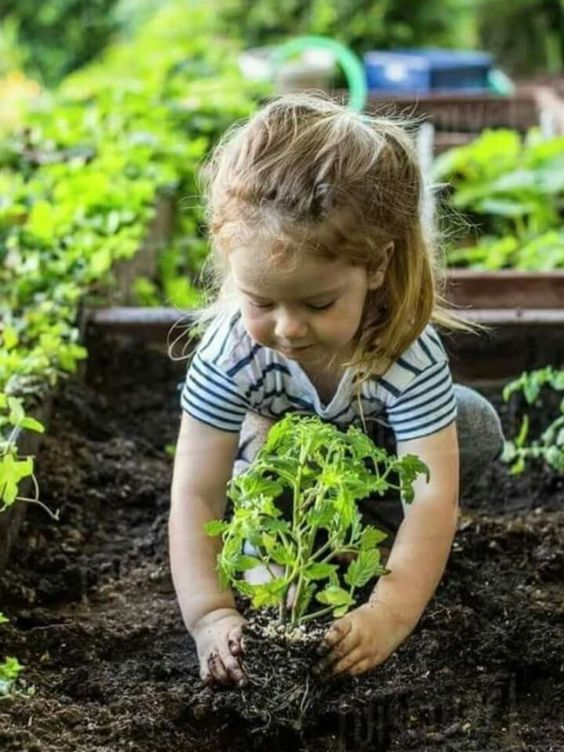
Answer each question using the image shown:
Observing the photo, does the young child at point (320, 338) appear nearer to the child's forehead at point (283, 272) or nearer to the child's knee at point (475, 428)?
the child's forehead at point (283, 272)

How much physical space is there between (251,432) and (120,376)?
4.47 feet

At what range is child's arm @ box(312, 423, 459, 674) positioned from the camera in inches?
91.3

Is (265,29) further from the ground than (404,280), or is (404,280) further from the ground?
(404,280)

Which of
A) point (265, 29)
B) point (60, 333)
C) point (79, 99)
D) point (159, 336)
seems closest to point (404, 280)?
point (60, 333)

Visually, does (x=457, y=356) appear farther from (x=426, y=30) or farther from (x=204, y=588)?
(x=426, y=30)

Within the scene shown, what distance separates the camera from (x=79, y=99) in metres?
6.45

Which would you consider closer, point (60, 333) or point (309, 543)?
point (309, 543)

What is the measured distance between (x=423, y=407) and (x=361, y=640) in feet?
1.48

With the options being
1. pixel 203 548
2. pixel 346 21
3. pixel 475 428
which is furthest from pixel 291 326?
pixel 346 21

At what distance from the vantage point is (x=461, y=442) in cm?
299

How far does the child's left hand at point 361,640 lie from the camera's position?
2.30 metres

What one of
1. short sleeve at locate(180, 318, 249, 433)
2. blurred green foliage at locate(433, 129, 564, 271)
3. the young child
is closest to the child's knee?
the young child

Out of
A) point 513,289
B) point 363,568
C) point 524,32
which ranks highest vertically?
point 363,568

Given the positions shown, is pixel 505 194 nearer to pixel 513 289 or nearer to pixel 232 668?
pixel 513 289
